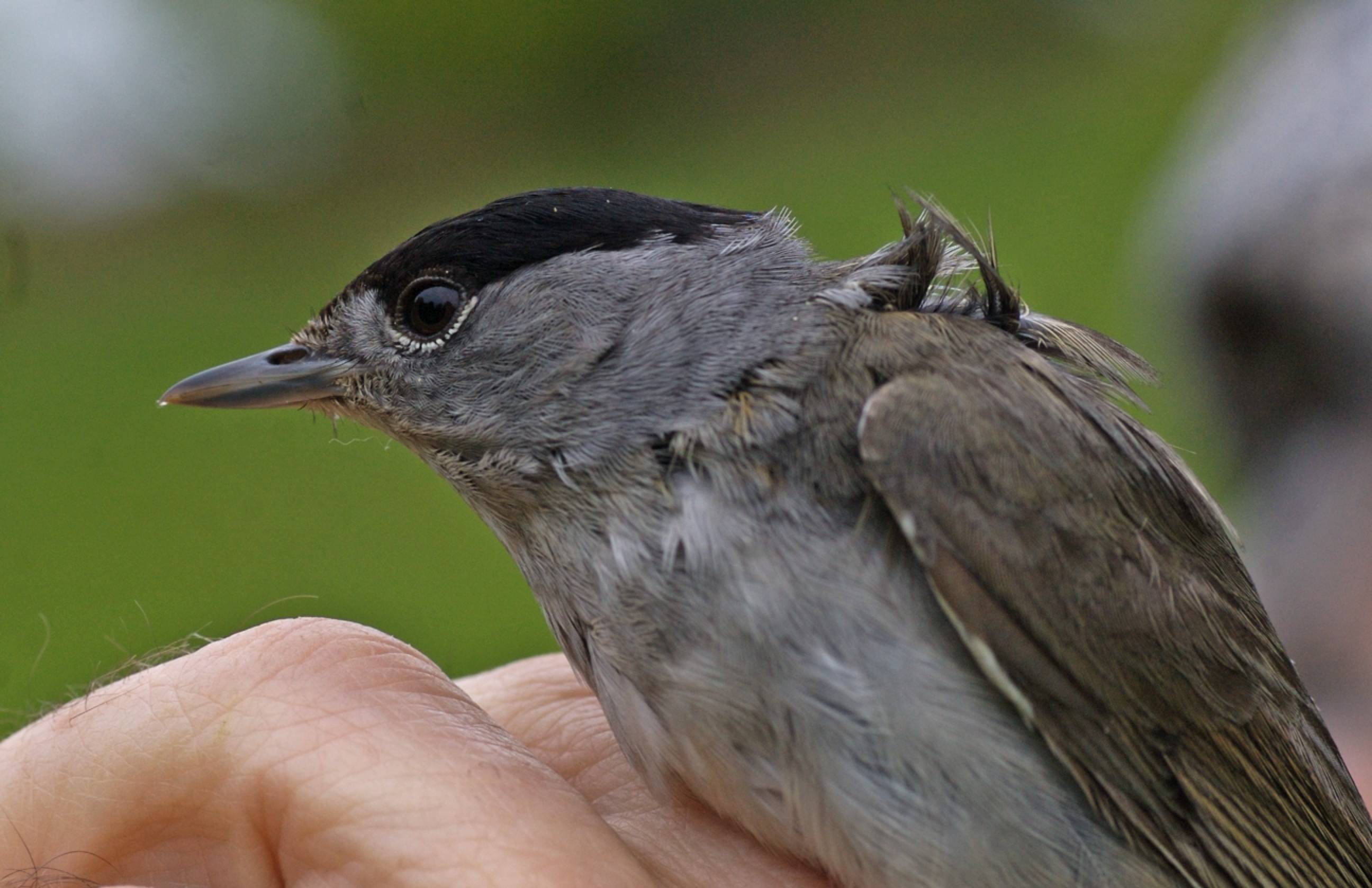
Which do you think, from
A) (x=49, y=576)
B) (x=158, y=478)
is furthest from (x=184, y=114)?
(x=49, y=576)

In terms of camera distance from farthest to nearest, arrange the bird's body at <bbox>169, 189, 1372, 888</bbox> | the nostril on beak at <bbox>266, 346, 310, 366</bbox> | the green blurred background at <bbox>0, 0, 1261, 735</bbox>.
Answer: the green blurred background at <bbox>0, 0, 1261, 735</bbox>
the nostril on beak at <bbox>266, 346, 310, 366</bbox>
the bird's body at <bbox>169, 189, 1372, 888</bbox>

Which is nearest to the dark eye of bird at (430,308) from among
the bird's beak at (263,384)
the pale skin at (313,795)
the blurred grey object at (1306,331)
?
the bird's beak at (263,384)

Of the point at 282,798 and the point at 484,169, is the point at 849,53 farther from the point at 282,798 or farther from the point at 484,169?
the point at 282,798

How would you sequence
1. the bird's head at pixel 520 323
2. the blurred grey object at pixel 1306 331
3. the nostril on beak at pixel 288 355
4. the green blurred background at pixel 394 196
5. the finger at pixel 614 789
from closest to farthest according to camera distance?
1. the finger at pixel 614 789
2. the bird's head at pixel 520 323
3. the nostril on beak at pixel 288 355
4. the blurred grey object at pixel 1306 331
5. the green blurred background at pixel 394 196

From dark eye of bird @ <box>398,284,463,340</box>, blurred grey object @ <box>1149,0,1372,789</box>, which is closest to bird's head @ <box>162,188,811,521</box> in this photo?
dark eye of bird @ <box>398,284,463,340</box>

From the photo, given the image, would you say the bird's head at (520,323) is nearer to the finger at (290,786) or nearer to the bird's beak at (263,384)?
the bird's beak at (263,384)

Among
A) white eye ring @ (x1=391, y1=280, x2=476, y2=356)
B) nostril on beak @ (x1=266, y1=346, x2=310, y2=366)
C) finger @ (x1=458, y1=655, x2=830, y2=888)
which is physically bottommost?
finger @ (x1=458, y1=655, x2=830, y2=888)

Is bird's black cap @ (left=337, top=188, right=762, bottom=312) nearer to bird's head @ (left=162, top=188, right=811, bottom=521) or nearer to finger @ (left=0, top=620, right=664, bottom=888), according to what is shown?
bird's head @ (left=162, top=188, right=811, bottom=521)

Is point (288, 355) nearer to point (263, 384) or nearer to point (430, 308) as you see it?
point (263, 384)

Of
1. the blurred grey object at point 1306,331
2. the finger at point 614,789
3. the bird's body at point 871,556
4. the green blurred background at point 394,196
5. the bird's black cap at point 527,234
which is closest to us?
the bird's body at point 871,556
